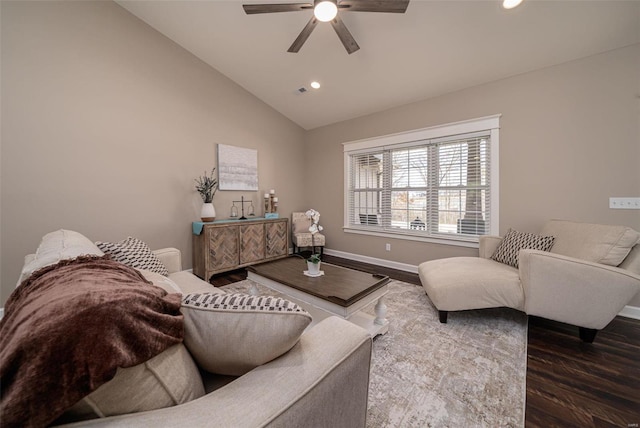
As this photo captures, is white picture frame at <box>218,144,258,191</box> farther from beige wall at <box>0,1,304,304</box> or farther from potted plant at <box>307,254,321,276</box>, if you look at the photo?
potted plant at <box>307,254,321,276</box>

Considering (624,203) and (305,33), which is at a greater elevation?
(305,33)

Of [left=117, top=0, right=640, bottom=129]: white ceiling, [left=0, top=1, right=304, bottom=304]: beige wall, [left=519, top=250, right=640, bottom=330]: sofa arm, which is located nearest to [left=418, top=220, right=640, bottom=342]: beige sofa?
[left=519, top=250, right=640, bottom=330]: sofa arm

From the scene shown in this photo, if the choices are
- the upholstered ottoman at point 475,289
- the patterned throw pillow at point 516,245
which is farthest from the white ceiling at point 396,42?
the upholstered ottoman at point 475,289

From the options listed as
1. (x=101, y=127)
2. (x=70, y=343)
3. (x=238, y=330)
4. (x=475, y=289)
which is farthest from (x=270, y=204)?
(x=70, y=343)

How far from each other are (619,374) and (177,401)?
2601 millimetres

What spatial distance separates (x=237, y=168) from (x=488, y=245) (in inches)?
147

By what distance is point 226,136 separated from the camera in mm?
3855

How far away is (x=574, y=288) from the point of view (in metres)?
1.83

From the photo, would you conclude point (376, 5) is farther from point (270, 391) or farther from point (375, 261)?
point (375, 261)

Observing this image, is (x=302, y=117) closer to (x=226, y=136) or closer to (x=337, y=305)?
(x=226, y=136)

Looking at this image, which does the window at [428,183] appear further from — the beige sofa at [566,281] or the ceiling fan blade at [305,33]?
the ceiling fan blade at [305,33]

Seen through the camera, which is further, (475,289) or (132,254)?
(475,289)

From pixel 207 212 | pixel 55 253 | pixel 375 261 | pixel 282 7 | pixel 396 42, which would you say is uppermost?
pixel 396 42

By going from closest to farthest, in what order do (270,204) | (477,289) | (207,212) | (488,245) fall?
(477,289), (488,245), (207,212), (270,204)
